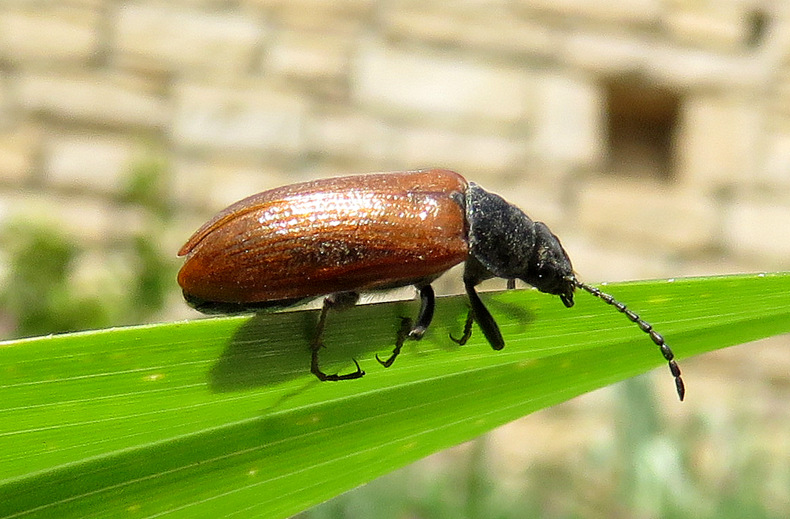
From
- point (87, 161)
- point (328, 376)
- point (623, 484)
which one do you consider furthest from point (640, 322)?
point (87, 161)

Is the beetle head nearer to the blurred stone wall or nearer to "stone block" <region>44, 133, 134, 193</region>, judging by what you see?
the blurred stone wall

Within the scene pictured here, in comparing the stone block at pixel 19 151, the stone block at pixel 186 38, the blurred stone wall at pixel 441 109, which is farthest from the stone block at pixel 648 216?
the stone block at pixel 19 151

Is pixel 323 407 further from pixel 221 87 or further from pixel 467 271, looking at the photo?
pixel 221 87

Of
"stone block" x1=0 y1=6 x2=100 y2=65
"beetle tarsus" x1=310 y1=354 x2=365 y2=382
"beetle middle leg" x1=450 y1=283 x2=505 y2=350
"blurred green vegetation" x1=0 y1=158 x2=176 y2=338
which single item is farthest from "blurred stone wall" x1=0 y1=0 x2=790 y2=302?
"beetle tarsus" x1=310 y1=354 x2=365 y2=382

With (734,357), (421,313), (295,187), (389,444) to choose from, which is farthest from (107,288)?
(734,357)

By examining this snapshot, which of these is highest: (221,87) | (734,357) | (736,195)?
(221,87)

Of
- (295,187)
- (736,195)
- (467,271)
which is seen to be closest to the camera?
(295,187)

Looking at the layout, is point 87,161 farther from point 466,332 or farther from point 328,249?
point 466,332
